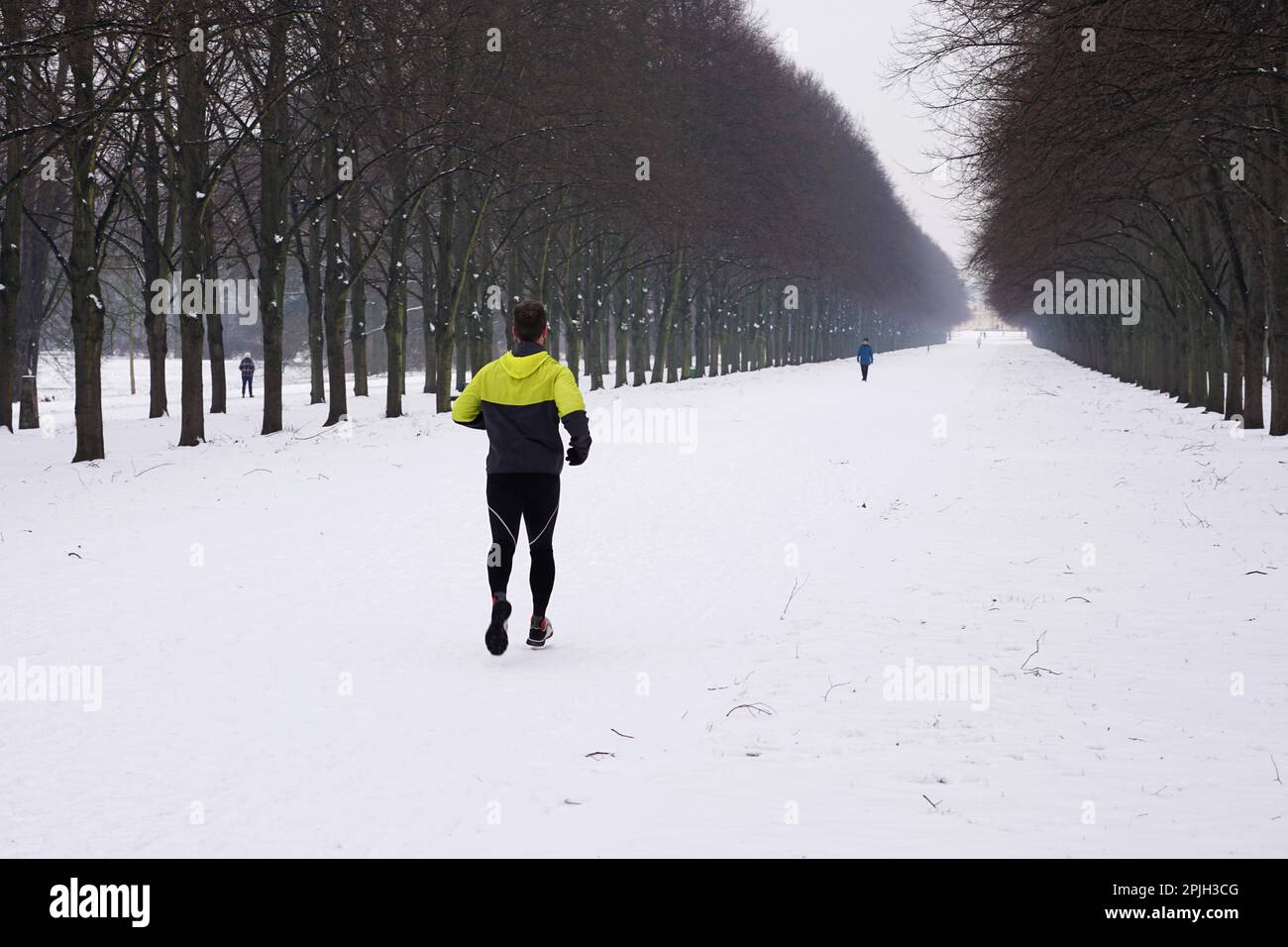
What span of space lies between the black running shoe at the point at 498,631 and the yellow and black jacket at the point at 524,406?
30.3 inches

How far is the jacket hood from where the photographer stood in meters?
6.95

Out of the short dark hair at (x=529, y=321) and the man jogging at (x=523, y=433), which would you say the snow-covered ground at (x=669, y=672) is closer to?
the man jogging at (x=523, y=433)

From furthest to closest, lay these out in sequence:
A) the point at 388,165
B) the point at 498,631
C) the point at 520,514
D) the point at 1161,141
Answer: the point at 388,165
the point at 1161,141
the point at 520,514
the point at 498,631

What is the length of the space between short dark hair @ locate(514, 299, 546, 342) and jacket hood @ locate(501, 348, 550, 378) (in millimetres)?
122

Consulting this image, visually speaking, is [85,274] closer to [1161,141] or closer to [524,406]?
[524,406]

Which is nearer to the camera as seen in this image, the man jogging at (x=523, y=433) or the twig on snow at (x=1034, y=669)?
the twig on snow at (x=1034, y=669)

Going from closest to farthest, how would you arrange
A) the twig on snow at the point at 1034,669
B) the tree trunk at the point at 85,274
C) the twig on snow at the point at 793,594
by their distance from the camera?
the twig on snow at the point at 1034,669 → the twig on snow at the point at 793,594 → the tree trunk at the point at 85,274

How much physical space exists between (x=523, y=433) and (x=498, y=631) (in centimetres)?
112

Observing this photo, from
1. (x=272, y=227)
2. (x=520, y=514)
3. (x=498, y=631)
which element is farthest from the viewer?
(x=272, y=227)

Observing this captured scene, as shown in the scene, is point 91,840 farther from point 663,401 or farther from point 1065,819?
point 663,401

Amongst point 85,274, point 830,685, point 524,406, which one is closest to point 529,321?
point 524,406

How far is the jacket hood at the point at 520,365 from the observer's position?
6.95 m

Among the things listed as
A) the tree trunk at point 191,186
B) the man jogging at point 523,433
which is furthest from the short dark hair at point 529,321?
the tree trunk at point 191,186

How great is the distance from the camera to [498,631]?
268 inches
